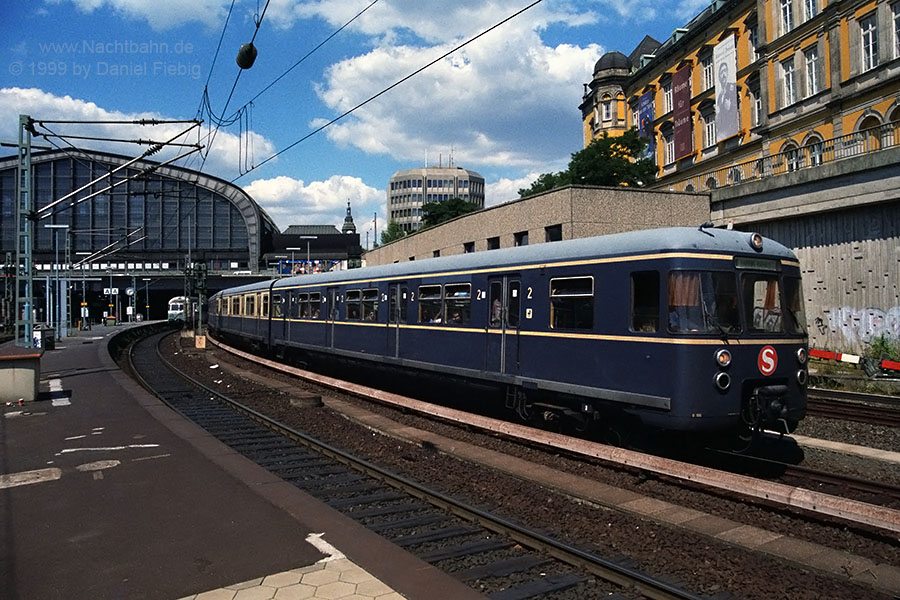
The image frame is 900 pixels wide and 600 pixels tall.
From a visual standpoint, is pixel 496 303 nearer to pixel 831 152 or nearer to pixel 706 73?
pixel 831 152

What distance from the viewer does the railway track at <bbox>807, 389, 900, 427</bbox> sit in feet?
40.0

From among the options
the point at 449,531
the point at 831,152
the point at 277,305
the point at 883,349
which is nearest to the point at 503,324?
the point at 449,531

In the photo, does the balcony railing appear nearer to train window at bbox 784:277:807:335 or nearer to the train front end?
train window at bbox 784:277:807:335

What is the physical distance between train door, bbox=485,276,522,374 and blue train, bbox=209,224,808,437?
19mm

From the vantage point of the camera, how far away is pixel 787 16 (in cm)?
3709

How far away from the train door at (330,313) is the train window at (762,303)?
12080 millimetres

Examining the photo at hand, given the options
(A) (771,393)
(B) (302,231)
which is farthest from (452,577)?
(B) (302,231)

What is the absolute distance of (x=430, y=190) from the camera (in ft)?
456

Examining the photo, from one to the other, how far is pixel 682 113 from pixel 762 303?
43507 mm

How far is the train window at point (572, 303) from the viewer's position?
9688 mm

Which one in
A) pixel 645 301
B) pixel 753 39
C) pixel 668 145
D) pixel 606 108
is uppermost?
pixel 606 108

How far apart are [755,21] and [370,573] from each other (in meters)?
45.0

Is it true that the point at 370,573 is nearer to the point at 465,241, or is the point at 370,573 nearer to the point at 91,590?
the point at 91,590

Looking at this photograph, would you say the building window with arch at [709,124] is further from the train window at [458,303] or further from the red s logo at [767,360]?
the red s logo at [767,360]
